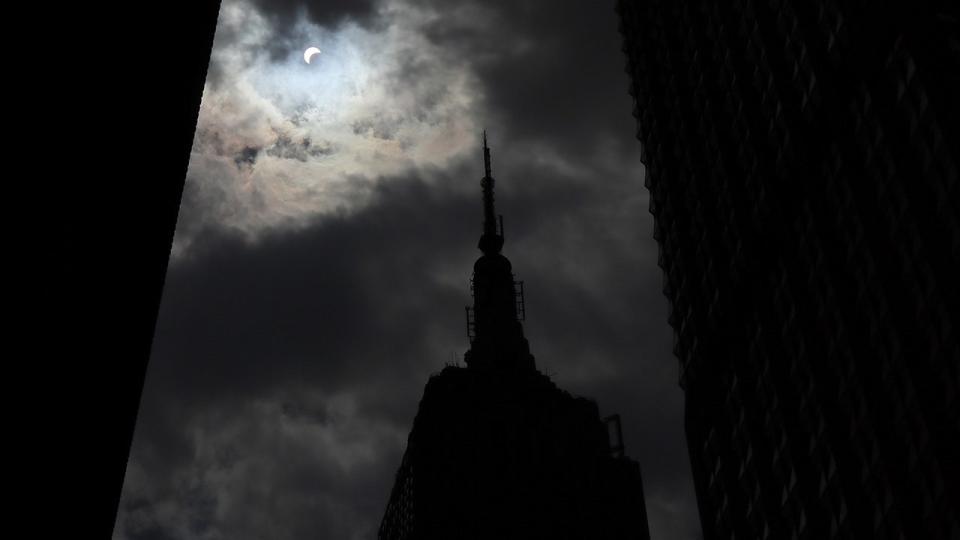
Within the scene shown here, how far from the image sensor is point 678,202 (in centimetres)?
12388

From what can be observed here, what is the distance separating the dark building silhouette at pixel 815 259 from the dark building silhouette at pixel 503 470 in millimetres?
63077

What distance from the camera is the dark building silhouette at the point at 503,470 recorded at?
173 meters

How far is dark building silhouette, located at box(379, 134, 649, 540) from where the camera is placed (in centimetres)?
17325

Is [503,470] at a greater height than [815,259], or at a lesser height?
greater

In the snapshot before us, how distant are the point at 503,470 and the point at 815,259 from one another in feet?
330

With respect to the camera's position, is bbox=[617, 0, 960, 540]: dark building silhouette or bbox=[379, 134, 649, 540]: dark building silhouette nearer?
bbox=[617, 0, 960, 540]: dark building silhouette

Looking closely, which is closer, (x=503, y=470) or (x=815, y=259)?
(x=815, y=259)

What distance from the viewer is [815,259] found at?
90.4 meters

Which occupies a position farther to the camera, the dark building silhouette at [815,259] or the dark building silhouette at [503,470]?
the dark building silhouette at [503,470]

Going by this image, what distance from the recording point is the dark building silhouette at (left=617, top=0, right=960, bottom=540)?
73750mm

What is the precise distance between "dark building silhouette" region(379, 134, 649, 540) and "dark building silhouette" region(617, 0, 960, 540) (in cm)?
6308

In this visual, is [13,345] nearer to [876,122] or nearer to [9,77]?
[9,77]

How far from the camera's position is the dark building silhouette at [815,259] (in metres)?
73.8

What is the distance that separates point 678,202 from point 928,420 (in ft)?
181
